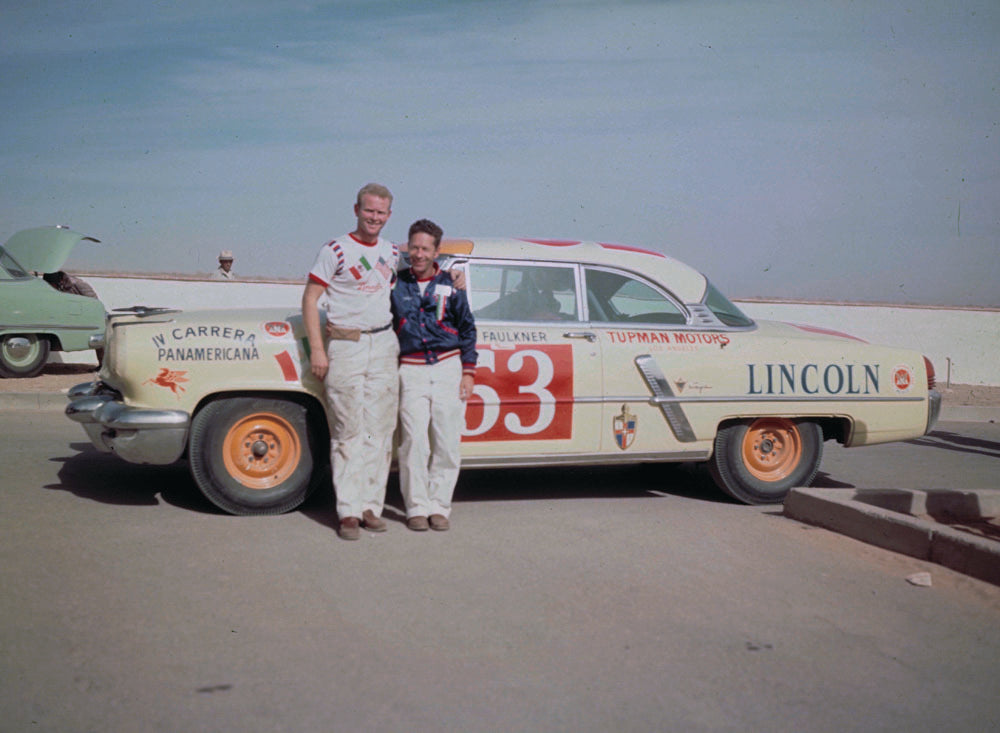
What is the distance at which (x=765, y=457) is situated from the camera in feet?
21.1

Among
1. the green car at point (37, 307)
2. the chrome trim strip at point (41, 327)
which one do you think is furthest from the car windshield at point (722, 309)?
the chrome trim strip at point (41, 327)

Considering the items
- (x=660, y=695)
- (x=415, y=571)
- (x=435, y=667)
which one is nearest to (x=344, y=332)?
(x=415, y=571)

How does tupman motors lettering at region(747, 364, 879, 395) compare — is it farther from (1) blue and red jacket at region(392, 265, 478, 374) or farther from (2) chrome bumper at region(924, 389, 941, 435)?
(1) blue and red jacket at region(392, 265, 478, 374)

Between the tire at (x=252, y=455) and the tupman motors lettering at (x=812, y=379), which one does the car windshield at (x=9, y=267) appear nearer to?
the tire at (x=252, y=455)

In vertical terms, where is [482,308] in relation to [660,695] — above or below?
above

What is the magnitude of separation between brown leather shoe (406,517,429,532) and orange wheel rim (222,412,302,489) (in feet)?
2.56

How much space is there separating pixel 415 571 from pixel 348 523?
2.39 ft

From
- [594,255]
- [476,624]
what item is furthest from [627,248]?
[476,624]

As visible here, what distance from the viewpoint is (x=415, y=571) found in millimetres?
4492

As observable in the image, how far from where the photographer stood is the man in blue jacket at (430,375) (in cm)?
529

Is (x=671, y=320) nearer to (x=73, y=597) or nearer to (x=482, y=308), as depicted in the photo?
(x=482, y=308)

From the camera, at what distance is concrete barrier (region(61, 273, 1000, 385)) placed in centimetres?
1808

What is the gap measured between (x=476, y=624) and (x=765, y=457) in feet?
10.7

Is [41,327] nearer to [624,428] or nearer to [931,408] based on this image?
[624,428]
